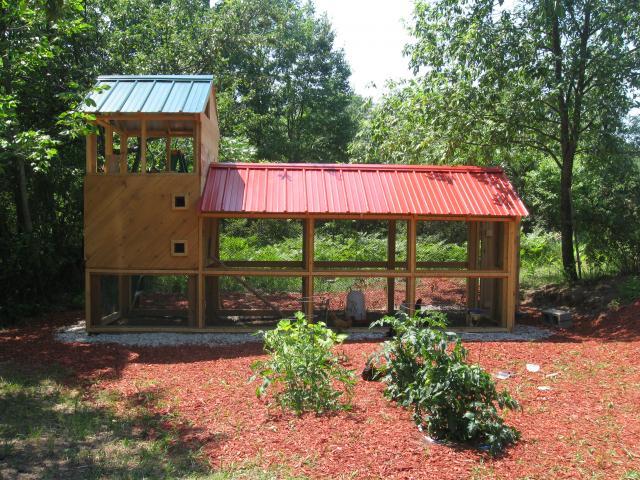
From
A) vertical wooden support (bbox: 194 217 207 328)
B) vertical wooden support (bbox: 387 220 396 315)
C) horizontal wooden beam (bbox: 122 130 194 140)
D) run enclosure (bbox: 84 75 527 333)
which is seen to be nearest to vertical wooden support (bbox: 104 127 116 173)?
run enclosure (bbox: 84 75 527 333)

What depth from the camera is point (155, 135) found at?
12867mm

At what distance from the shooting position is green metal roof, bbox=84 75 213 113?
34.8ft

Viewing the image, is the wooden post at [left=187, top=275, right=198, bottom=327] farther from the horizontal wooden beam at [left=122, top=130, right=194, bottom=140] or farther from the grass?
the grass

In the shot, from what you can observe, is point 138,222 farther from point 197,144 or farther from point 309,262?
point 309,262

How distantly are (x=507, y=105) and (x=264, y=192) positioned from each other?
6.48m

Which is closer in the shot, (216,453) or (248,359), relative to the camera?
(216,453)

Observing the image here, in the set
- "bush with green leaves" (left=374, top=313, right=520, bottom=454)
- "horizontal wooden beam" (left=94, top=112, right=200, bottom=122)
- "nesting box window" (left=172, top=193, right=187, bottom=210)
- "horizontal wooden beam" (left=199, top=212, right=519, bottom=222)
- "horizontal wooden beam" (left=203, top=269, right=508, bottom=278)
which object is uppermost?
"horizontal wooden beam" (left=94, top=112, right=200, bottom=122)

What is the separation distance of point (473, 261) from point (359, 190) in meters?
3.31

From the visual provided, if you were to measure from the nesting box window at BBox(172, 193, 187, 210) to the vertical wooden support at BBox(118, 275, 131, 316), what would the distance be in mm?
2682

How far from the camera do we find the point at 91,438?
5746 millimetres

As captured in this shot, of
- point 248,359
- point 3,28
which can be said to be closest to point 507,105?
point 248,359

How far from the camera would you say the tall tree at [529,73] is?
13523 mm

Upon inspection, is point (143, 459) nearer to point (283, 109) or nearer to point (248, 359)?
point (248, 359)

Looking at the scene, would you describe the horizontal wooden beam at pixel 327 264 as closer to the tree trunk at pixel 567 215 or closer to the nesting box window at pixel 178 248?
the nesting box window at pixel 178 248
